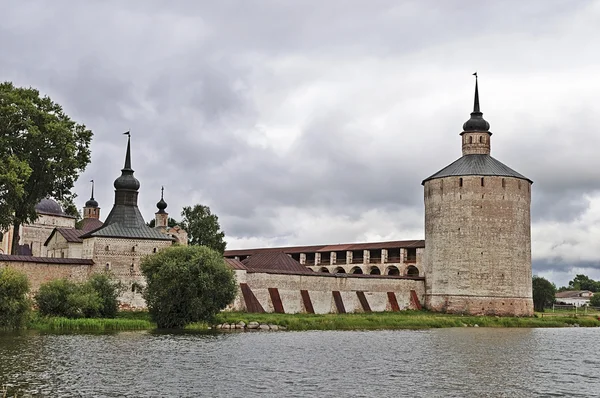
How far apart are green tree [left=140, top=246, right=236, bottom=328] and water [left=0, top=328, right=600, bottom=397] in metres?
2.86

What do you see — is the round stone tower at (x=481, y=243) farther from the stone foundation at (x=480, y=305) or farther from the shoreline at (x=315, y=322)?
the shoreline at (x=315, y=322)

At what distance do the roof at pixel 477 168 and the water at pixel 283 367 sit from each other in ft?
63.4

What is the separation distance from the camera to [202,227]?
4888 cm

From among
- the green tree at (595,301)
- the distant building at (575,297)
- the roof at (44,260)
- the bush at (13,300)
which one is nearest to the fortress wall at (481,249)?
the roof at (44,260)

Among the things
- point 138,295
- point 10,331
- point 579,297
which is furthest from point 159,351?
point 579,297

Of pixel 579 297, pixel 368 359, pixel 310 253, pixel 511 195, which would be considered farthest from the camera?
pixel 579 297

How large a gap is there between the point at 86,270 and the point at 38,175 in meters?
5.65

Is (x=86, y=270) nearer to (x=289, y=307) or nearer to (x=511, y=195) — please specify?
(x=289, y=307)

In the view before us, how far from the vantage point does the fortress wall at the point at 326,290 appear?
37375 millimetres

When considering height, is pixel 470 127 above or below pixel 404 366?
above

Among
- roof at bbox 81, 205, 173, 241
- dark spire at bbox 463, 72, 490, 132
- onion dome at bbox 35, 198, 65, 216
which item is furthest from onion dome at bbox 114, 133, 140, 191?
dark spire at bbox 463, 72, 490, 132

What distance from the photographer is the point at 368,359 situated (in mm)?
19297

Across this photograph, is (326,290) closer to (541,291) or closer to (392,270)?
(392,270)

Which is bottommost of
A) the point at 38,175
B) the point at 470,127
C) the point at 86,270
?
the point at 86,270
